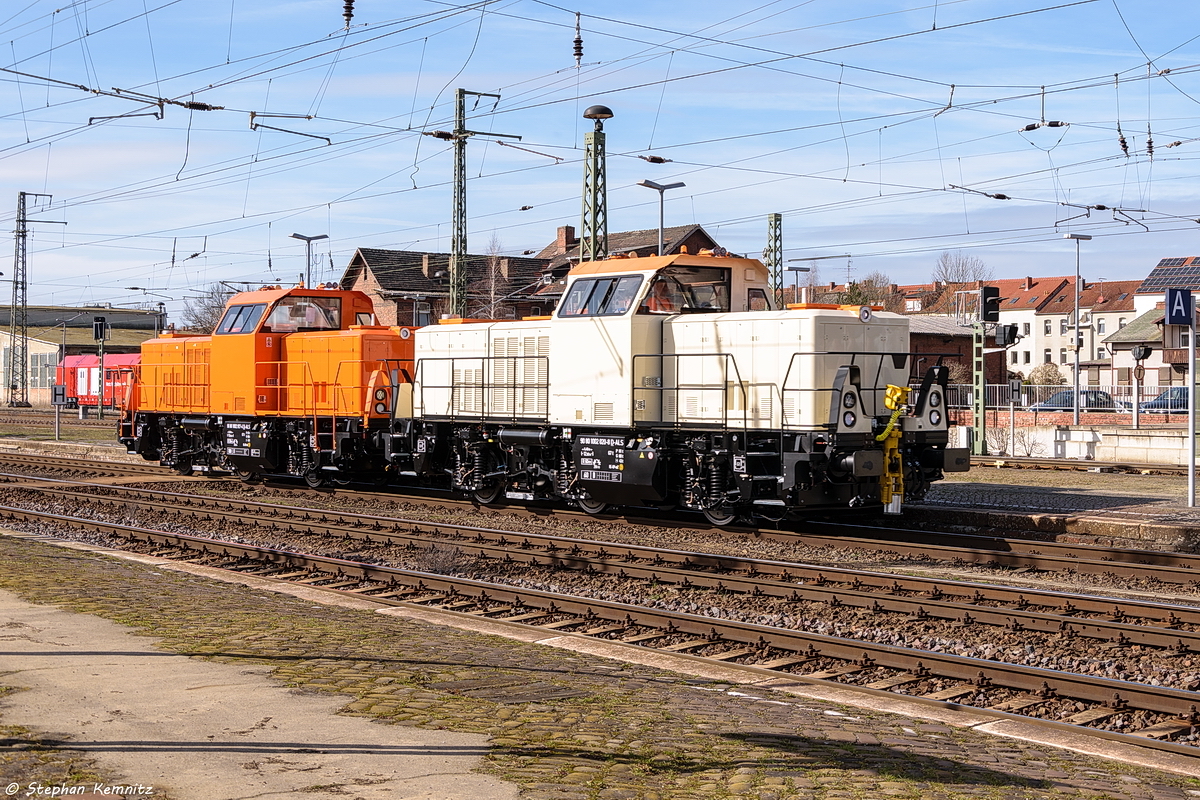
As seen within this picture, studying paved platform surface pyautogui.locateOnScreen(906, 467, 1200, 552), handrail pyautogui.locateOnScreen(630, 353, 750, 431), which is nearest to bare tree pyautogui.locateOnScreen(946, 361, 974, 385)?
paved platform surface pyautogui.locateOnScreen(906, 467, 1200, 552)

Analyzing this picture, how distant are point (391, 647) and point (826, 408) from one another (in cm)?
774

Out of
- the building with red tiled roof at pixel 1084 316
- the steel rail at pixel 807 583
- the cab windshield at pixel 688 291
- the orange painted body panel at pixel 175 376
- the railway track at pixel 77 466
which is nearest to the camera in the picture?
the steel rail at pixel 807 583

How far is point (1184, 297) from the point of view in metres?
17.2

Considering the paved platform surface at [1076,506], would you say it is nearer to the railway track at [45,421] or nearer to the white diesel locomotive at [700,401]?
the white diesel locomotive at [700,401]

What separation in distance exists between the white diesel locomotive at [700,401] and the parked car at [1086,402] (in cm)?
2887

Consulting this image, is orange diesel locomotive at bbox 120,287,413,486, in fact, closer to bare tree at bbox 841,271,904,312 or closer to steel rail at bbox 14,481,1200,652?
steel rail at bbox 14,481,1200,652

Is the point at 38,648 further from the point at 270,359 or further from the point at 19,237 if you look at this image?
the point at 19,237

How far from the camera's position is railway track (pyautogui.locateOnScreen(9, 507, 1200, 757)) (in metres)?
7.50

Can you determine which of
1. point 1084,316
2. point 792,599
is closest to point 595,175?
point 792,599

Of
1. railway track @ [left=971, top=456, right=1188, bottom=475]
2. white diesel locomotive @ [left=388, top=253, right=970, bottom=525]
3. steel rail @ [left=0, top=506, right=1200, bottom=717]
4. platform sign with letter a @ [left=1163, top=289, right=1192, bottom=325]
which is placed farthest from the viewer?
railway track @ [left=971, top=456, right=1188, bottom=475]

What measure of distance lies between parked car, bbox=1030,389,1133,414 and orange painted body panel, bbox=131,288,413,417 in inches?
1125

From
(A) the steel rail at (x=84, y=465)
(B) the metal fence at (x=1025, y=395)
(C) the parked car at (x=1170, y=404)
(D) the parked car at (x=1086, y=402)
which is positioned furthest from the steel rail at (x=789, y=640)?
(D) the parked car at (x=1086, y=402)

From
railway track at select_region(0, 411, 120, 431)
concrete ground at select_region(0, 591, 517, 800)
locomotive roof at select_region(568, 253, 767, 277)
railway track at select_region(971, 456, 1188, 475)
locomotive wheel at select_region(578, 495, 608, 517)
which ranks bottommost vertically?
concrete ground at select_region(0, 591, 517, 800)

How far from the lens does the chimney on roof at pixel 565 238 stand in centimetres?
7256
